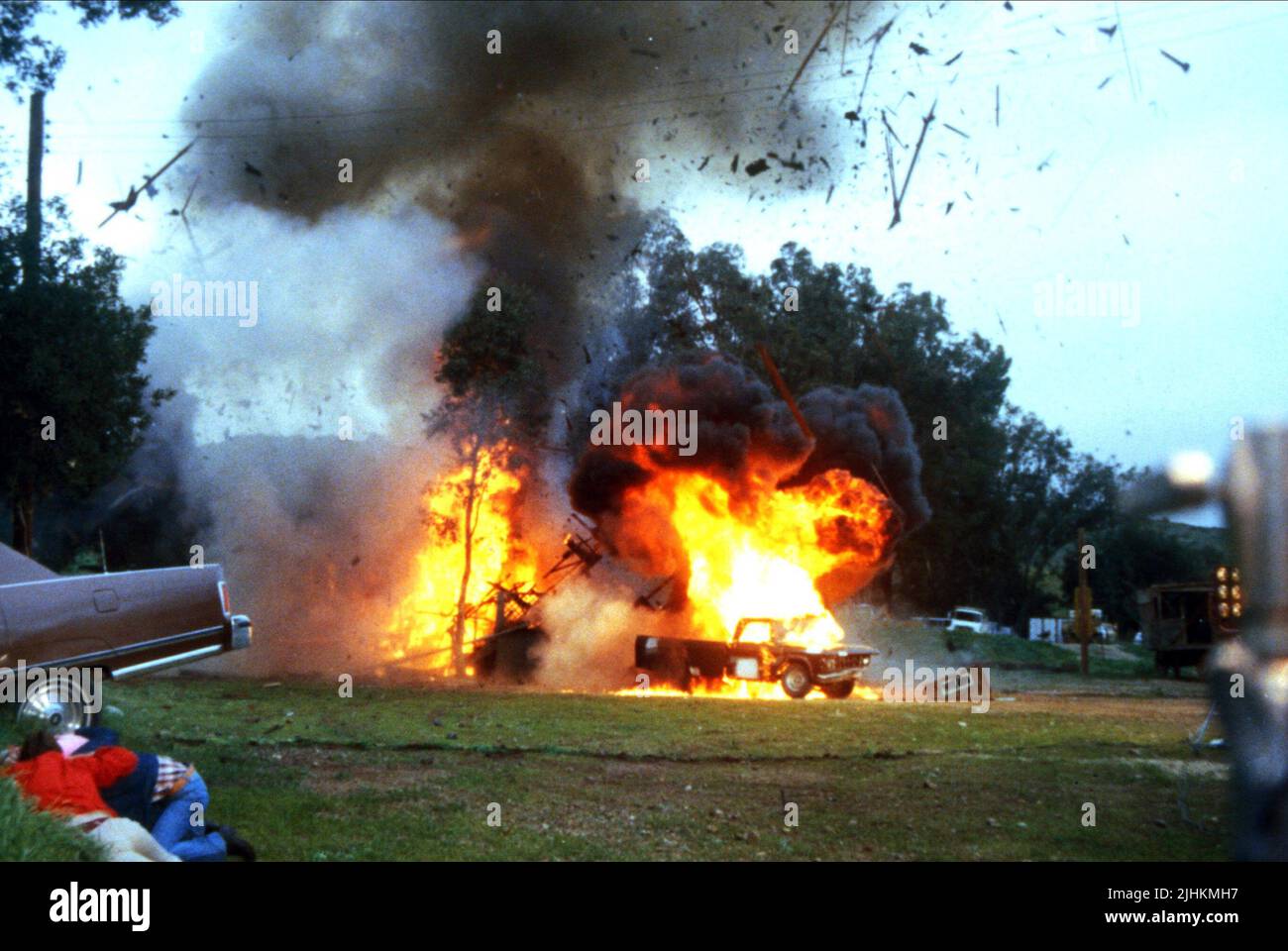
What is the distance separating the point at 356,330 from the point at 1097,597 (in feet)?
95.9

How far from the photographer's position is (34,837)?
523 cm

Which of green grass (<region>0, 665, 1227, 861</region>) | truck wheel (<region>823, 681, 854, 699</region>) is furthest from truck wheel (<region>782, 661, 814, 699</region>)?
green grass (<region>0, 665, 1227, 861</region>)

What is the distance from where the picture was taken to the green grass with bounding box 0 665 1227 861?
26.0ft

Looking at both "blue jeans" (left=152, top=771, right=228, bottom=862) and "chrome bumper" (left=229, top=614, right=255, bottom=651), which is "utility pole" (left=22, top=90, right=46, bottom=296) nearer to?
"chrome bumper" (left=229, top=614, right=255, bottom=651)

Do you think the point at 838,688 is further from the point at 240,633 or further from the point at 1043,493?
the point at 1043,493

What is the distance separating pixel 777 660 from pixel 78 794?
48.0 feet

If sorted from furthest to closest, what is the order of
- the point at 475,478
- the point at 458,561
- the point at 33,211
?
the point at 458,561, the point at 475,478, the point at 33,211

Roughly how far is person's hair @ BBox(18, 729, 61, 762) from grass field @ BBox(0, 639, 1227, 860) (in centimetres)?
195

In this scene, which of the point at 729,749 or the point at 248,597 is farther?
the point at 248,597

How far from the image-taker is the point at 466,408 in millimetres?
25312

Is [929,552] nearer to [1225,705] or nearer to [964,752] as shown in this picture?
[964,752]

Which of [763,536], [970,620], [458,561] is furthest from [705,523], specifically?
[970,620]

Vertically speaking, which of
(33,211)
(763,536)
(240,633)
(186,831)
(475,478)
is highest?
(33,211)
